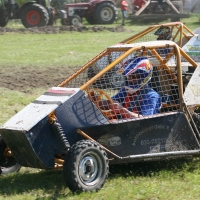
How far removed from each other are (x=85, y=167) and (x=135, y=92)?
1.18 metres

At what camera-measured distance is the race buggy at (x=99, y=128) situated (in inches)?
235

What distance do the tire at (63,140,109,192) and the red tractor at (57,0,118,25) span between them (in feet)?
88.1

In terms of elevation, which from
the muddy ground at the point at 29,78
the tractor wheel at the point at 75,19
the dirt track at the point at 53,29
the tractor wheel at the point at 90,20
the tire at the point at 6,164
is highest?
the tire at the point at 6,164

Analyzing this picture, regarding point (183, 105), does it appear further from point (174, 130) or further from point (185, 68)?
point (185, 68)

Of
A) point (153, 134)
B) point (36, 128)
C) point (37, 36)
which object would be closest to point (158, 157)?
point (153, 134)

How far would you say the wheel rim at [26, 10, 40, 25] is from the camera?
3028 cm

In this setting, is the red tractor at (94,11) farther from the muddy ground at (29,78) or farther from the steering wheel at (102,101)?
the steering wheel at (102,101)

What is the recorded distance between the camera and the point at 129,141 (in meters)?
6.48

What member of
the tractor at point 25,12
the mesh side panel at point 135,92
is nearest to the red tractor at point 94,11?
the tractor at point 25,12

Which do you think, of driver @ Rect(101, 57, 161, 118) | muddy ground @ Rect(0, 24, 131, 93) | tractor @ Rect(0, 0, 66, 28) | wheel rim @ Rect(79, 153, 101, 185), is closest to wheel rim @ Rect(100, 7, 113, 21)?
tractor @ Rect(0, 0, 66, 28)

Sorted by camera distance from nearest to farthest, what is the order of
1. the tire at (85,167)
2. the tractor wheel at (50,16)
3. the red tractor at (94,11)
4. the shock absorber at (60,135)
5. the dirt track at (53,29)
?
the tire at (85,167)
the shock absorber at (60,135)
the dirt track at (53,29)
the tractor wheel at (50,16)
the red tractor at (94,11)

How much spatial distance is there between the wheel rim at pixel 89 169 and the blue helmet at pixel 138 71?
103 centimetres

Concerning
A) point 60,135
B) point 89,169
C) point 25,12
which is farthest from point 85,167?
point 25,12

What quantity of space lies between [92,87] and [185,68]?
2.24m
